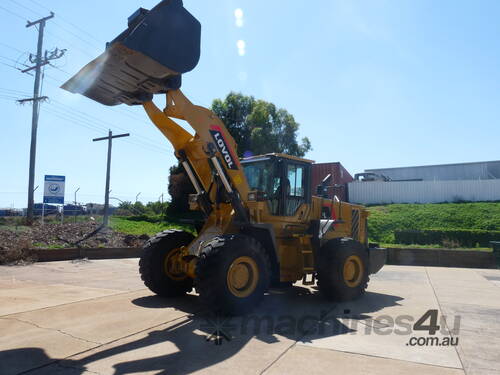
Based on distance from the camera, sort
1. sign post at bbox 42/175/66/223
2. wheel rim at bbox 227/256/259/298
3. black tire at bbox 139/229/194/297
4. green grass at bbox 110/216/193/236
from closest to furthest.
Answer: wheel rim at bbox 227/256/259/298, black tire at bbox 139/229/194/297, sign post at bbox 42/175/66/223, green grass at bbox 110/216/193/236

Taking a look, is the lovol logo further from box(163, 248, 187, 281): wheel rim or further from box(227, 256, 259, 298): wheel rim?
box(163, 248, 187, 281): wheel rim

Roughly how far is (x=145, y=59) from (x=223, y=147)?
1965mm

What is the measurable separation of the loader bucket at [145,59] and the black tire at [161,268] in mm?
2580

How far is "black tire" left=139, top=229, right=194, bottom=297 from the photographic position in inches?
283

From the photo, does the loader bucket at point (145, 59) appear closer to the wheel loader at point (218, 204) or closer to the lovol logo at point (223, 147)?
the wheel loader at point (218, 204)

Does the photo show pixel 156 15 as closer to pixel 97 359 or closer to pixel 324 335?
pixel 97 359

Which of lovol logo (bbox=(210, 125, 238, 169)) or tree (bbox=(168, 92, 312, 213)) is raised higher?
tree (bbox=(168, 92, 312, 213))

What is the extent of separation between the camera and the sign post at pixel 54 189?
17.1m

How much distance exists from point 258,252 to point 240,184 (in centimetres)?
134

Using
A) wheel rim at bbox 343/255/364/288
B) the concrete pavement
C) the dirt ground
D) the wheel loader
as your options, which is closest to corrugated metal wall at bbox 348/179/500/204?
the dirt ground

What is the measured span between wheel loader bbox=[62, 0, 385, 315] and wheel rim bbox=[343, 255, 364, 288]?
0.02 meters

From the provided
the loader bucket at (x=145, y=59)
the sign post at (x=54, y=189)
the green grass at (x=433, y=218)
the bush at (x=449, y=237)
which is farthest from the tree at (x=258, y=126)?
the loader bucket at (x=145, y=59)

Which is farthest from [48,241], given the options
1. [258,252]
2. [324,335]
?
[324,335]

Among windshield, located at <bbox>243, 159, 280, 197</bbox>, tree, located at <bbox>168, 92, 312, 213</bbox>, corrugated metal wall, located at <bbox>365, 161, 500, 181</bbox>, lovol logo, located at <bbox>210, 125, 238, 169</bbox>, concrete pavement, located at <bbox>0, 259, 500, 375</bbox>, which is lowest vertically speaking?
concrete pavement, located at <bbox>0, 259, 500, 375</bbox>
